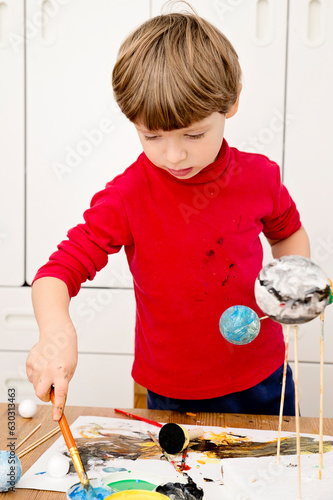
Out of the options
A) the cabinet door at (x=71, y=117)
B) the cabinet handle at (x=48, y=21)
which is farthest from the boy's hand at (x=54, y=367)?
the cabinet handle at (x=48, y=21)

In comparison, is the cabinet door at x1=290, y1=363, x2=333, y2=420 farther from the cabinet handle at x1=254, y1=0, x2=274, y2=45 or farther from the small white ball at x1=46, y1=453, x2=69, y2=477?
the small white ball at x1=46, y1=453, x2=69, y2=477

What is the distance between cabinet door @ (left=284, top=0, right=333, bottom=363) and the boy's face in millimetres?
923

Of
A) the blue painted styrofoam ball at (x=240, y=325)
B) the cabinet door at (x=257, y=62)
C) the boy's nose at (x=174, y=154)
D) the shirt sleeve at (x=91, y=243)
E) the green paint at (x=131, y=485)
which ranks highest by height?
the cabinet door at (x=257, y=62)

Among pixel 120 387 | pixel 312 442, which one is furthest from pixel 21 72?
pixel 312 442

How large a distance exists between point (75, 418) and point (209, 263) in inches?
13.0

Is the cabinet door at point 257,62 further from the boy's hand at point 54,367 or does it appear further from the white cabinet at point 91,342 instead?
the boy's hand at point 54,367

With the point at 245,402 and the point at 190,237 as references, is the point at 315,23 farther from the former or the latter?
the point at 245,402

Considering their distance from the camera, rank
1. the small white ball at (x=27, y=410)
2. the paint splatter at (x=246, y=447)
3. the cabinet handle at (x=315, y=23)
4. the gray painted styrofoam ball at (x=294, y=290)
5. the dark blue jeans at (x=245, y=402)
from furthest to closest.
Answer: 1. the cabinet handle at (x=315, y=23)
2. the dark blue jeans at (x=245, y=402)
3. the small white ball at (x=27, y=410)
4. the paint splatter at (x=246, y=447)
5. the gray painted styrofoam ball at (x=294, y=290)

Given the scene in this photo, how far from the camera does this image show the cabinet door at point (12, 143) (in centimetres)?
172

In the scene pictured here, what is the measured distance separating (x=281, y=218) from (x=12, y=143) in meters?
1.02

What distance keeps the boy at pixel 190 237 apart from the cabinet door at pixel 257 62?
2.20 feet

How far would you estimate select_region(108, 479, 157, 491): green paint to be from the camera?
673 millimetres

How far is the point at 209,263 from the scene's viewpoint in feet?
3.18

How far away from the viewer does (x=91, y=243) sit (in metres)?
0.91
